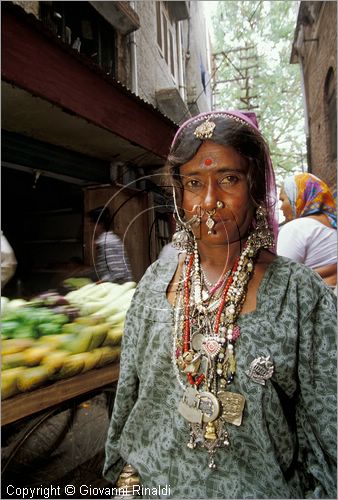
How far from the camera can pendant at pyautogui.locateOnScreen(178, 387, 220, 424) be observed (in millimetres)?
998

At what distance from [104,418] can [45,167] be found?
2523mm

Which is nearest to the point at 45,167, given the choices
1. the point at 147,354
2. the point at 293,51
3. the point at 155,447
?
the point at 147,354

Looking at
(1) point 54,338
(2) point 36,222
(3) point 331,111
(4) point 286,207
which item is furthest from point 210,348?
(3) point 331,111

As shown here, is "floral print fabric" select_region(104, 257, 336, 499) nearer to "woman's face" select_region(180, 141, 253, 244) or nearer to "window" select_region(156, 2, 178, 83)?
"woman's face" select_region(180, 141, 253, 244)

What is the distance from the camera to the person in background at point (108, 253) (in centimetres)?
107

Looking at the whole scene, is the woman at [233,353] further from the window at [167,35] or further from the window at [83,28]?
the window at [167,35]

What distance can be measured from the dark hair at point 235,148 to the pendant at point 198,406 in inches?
25.0

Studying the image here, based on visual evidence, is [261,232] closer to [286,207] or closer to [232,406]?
[232,406]

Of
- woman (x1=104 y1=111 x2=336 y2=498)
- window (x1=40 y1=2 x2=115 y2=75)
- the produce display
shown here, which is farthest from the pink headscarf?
window (x1=40 y1=2 x2=115 y2=75)

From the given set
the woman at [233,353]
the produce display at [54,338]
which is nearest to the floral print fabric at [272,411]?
the woman at [233,353]

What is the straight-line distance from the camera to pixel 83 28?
500cm

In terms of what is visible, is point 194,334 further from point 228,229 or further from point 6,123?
point 6,123

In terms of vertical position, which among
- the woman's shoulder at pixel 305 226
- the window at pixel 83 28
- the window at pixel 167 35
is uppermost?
the window at pixel 167 35

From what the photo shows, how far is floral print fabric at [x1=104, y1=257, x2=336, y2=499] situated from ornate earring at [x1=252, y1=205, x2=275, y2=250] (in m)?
0.08
